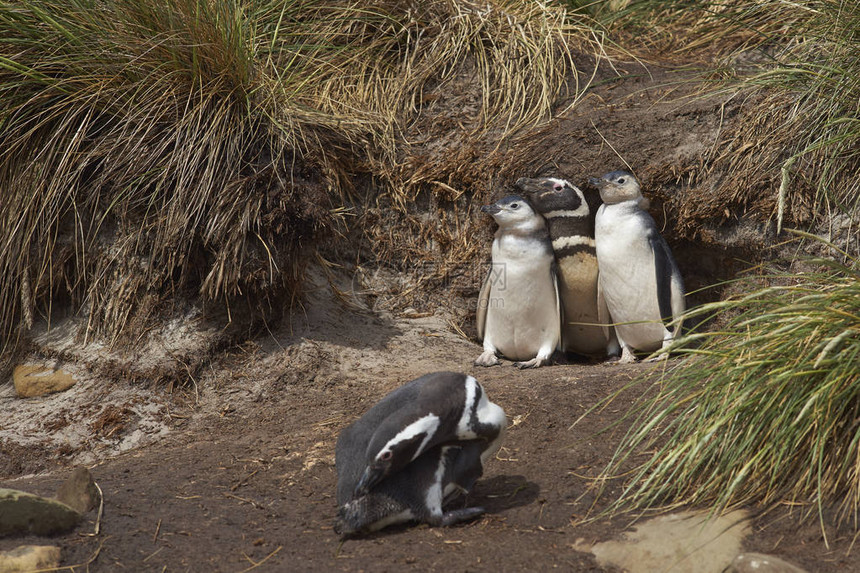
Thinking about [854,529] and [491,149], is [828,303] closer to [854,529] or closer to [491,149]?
[854,529]

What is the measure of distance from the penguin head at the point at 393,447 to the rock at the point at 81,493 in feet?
3.19

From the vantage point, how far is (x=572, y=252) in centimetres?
550

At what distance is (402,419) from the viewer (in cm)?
272

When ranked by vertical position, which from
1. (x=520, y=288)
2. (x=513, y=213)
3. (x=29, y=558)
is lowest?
(x=29, y=558)

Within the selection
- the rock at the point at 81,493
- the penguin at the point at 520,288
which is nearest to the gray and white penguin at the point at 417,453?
the rock at the point at 81,493

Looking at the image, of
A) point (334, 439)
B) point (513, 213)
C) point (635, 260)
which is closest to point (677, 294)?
point (635, 260)

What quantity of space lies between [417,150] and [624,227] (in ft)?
5.10

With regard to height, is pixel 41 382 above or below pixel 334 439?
above

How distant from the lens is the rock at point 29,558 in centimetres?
252

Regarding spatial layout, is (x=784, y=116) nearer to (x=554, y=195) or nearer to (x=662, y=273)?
(x=662, y=273)

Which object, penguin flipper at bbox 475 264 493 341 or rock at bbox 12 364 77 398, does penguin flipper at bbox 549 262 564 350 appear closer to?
penguin flipper at bbox 475 264 493 341

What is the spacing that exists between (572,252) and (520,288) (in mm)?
518

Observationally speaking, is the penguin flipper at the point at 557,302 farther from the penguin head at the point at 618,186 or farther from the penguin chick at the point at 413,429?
the penguin chick at the point at 413,429

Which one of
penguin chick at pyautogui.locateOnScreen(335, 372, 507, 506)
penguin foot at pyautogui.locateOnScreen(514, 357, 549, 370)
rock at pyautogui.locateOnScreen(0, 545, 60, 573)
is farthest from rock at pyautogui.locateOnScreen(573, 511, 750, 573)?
penguin foot at pyautogui.locateOnScreen(514, 357, 549, 370)
